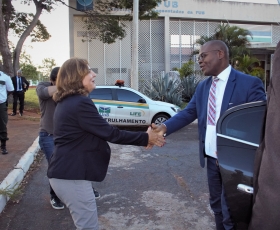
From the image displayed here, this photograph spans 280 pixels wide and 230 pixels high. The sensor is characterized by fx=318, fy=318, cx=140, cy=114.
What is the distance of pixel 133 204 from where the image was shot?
428 centimetres

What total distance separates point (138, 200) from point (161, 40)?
20.3m

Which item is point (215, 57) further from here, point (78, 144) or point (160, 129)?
point (78, 144)

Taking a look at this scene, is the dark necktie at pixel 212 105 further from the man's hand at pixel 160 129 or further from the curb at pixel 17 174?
the curb at pixel 17 174

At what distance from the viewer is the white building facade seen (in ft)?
74.3

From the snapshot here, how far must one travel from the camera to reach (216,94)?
2.84m

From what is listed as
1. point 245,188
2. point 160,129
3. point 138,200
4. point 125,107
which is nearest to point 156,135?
point 160,129

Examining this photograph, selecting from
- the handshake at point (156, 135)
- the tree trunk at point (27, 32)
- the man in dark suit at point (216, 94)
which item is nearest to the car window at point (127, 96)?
the handshake at point (156, 135)

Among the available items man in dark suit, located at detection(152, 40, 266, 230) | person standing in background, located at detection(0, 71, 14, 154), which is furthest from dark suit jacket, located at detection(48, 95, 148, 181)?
person standing in background, located at detection(0, 71, 14, 154)

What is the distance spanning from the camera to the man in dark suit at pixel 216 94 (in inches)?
106

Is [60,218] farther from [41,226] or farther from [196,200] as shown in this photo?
[196,200]

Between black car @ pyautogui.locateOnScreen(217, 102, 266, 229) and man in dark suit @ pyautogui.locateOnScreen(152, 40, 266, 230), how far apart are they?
447 millimetres

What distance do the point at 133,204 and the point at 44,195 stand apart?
4.46 ft

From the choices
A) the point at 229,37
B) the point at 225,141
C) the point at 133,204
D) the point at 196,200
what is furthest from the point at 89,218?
the point at 229,37

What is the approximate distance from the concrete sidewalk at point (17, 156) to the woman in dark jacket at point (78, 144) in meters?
2.16
